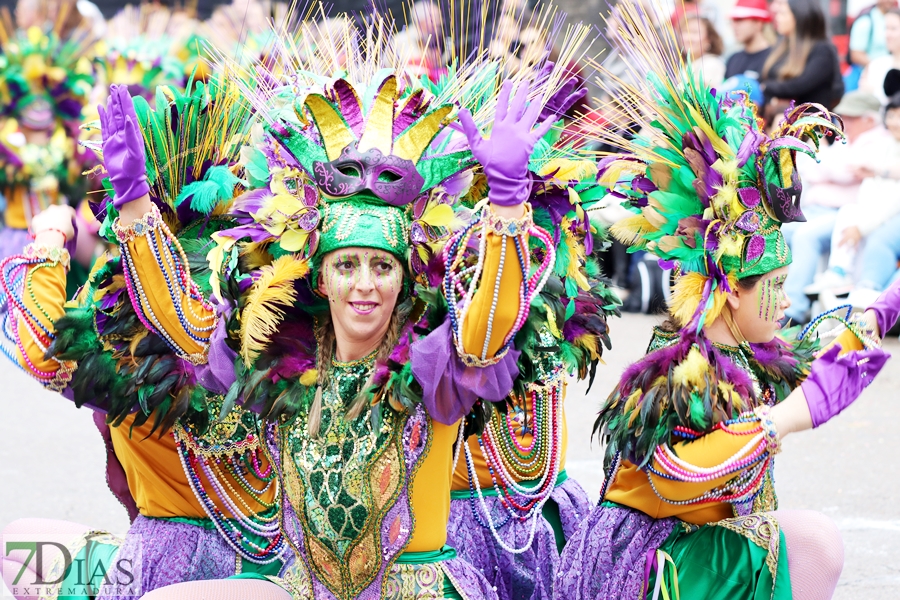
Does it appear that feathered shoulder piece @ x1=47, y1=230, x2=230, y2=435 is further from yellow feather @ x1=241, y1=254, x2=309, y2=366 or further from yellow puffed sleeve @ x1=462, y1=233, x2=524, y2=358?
yellow puffed sleeve @ x1=462, y1=233, x2=524, y2=358

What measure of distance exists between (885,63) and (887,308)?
20.5 ft

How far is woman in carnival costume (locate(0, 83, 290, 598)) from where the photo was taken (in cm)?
329

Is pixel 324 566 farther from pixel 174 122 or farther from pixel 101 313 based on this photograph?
pixel 174 122

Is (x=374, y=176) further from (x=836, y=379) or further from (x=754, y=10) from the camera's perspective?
(x=754, y=10)

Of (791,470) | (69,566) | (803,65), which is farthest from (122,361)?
(803,65)

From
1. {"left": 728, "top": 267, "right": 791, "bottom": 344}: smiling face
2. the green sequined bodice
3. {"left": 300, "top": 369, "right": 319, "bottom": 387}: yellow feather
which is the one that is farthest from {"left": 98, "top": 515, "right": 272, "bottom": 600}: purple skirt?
{"left": 728, "top": 267, "right": 791, "bottom": 344}: smiling face

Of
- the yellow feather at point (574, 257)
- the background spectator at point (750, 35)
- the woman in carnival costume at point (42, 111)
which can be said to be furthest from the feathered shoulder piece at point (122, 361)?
the background spectator at point (750, 35)

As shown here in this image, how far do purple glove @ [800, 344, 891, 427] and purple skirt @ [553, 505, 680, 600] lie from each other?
511 millimetres

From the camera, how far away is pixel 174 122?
3.33 meters

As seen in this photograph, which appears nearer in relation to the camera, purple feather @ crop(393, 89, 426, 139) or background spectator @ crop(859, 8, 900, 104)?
purple feather @ crop(393, 89, 426, 139)

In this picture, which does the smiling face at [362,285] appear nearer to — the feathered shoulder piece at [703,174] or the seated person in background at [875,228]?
the feathered shoulder piece at [703,174]

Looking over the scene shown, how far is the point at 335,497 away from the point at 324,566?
0.58ft

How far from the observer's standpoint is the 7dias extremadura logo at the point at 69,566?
338 cm

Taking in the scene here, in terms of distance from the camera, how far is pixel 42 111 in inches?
328
